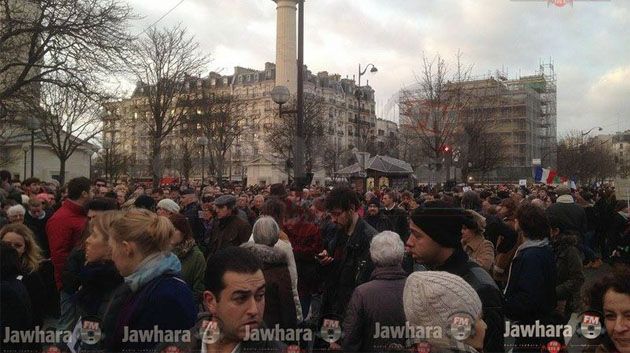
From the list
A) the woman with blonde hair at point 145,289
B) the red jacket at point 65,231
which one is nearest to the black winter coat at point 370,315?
the woman with blonde hair at point 145,289

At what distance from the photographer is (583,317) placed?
3.39 meters

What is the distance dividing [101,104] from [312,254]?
1654 cm

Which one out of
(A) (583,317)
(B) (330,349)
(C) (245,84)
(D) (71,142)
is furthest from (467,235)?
(C) (245,84)

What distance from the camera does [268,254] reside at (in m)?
5.32

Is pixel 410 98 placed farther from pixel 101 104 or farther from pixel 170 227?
pixel 170 227

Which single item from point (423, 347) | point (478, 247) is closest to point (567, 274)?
point (478, 247)

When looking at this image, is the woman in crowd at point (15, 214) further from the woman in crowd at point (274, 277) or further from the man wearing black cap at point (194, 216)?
the man wearing black cap at point (194, 216)

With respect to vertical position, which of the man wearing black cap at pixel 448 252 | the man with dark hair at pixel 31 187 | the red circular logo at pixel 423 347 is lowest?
the red circular logo at pixel 423 347

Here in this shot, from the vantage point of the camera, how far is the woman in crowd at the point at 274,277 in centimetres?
523

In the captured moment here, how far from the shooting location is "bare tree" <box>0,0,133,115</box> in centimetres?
2016

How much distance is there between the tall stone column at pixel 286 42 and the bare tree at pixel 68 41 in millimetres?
51130

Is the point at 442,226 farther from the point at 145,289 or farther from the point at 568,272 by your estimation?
the point at 568,272

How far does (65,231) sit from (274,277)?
8.66 ft

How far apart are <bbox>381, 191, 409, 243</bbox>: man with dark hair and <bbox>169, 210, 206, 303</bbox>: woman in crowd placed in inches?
175
